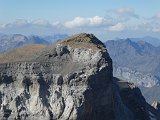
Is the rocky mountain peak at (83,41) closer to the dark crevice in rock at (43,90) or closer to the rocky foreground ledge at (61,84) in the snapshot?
the rocky foreground ledge at (61,84)

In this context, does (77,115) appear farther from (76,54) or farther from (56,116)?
(76,54)

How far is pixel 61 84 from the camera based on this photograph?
287 feet

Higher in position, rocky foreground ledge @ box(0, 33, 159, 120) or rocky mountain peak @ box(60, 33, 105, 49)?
rocky mountain peak @ box(60, 33, 105, 49)

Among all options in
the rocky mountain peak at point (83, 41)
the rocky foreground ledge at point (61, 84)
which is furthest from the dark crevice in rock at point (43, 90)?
the rocky mountain peak at point (83, 41)

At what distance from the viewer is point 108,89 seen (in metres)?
87.7

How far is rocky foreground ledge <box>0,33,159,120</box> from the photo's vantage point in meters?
84.8

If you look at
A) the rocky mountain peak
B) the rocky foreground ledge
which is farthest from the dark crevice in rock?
the rocky mountain peak

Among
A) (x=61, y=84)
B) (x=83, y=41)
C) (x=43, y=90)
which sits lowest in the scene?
(x=43, y=90)

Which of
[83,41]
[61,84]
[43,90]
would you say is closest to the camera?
[61,84]

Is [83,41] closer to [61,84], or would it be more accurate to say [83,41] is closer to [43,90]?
[61,84]

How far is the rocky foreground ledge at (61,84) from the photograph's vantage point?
84.8 metres

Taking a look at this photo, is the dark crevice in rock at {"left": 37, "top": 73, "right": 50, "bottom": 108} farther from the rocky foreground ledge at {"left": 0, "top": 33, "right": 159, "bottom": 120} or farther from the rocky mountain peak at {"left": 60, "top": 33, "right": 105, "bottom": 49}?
the rocky mountain peak at {"left": 60, "top": 33, "right": 105, "bottom": 49}

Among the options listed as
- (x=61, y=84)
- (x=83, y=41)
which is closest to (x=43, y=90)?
(x=61, y=84)

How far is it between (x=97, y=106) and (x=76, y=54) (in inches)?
419
